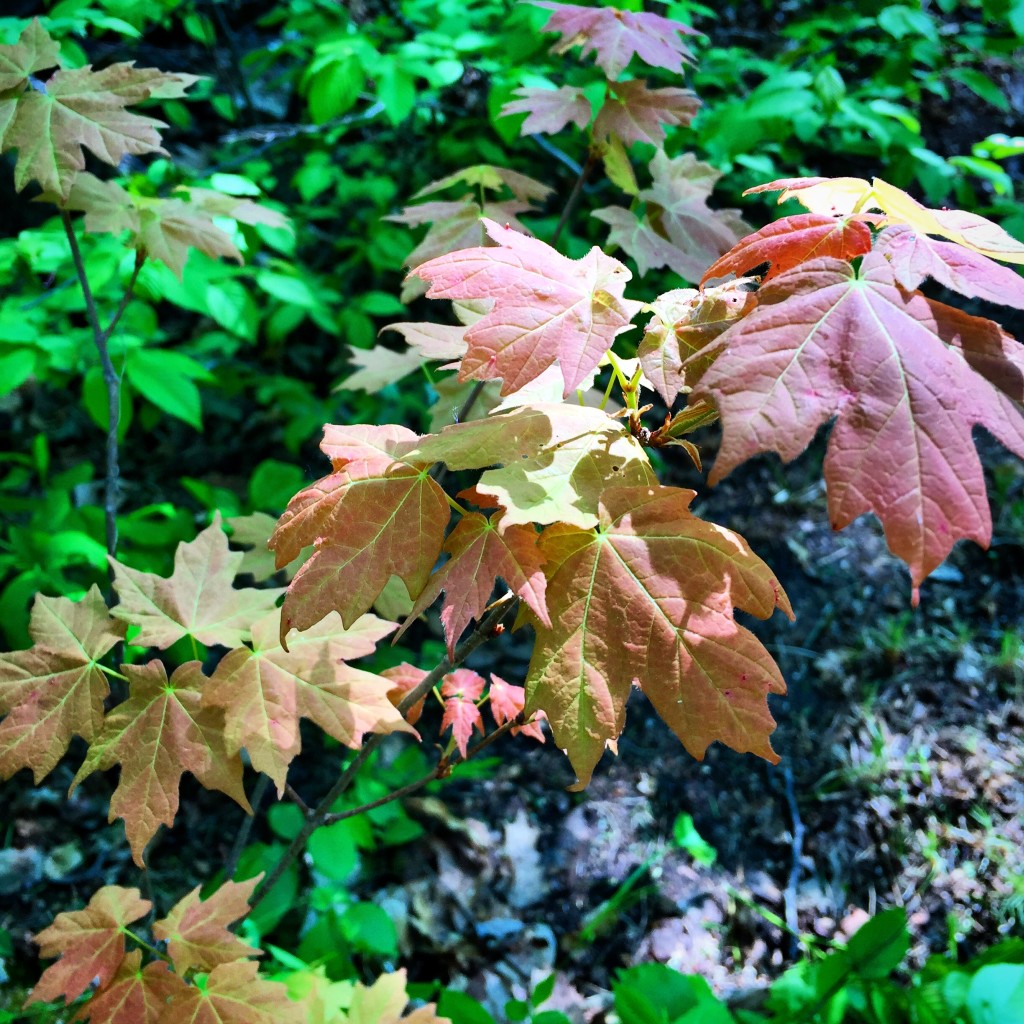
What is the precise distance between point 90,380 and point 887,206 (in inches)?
84.5

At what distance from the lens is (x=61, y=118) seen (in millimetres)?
1316

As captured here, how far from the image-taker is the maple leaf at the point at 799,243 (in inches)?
30.9

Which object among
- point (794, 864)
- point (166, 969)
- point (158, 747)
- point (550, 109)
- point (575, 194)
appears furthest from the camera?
point (794, 864)

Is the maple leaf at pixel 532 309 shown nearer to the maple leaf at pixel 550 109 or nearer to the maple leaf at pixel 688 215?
the maple leaf at pixel 688 215

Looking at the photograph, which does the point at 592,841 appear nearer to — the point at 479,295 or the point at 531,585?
the point at 531,585

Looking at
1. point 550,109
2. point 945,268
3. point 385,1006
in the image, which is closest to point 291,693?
point 385,1006

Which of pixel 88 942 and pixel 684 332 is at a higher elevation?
pixel 684 332

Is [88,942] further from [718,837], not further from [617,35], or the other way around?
[617,35]

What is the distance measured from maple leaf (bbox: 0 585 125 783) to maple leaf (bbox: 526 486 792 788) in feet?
2.46

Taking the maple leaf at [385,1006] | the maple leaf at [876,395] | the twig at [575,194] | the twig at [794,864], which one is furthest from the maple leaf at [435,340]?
the twig at [794,864]

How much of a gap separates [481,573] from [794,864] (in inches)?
76.9

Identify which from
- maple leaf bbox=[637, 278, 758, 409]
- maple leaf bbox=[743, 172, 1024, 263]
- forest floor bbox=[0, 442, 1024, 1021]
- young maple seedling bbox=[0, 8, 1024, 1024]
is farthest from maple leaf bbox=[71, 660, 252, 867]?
forest floor bbox=[0, 442, 1024, 1021]

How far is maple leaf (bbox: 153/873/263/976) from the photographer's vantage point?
120cm

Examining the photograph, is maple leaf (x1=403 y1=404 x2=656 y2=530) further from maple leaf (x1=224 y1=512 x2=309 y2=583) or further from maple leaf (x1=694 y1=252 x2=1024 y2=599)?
maple leaf (x1=224 y1=512 x2=309 y2=583)
